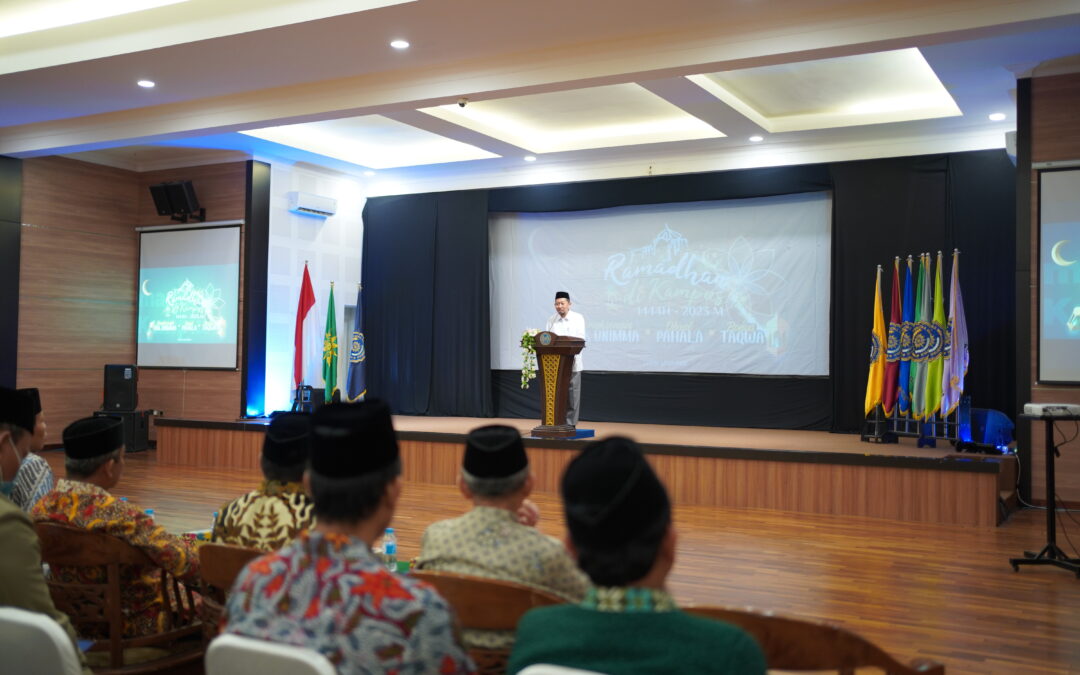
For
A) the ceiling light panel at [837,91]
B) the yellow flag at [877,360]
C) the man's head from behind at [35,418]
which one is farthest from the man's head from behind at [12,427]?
the yellow flag at [877,360]

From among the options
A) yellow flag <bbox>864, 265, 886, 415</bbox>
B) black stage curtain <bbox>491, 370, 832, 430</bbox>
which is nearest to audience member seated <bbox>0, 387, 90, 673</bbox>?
yellow flag <bbox>864, 265, 886, 415</bbox>

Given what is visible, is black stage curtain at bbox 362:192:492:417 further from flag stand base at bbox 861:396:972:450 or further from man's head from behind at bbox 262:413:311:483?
man's head from behind at bbox 262:413:311:483

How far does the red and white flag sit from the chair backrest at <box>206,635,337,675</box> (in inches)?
377

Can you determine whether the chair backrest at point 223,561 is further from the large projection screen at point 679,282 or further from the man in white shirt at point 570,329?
the large projection screen at point 679,282

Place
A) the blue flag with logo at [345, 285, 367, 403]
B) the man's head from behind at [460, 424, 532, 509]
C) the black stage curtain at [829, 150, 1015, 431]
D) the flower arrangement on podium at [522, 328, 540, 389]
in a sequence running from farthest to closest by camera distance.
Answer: the blue flag with logo at [345, 285, 367, 403] < the black stage curtain at [829, 150, 1015, 431] < the flower arrangement on podium at [522, 328, 540, 389] < the man's head from behind at [460, 424, 532, 509]

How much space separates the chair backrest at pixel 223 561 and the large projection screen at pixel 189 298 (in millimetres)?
8694

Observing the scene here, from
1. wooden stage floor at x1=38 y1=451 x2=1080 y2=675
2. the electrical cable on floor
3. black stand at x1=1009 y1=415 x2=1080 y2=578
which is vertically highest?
black stand at x1=1009 y1=415 x2=1080 y2=578

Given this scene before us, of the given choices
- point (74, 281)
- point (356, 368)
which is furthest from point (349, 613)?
point (74, 281)

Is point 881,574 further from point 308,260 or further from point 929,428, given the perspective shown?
point 308,260

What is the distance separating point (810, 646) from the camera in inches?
63.9

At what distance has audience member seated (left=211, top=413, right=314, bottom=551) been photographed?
2680mm

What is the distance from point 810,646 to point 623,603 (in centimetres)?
47

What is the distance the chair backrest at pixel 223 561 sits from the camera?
7.61 ft

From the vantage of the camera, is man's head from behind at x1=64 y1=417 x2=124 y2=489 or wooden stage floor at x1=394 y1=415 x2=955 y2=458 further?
wooden stage floor at x1=394 y1=415 x2=955 y2=458
